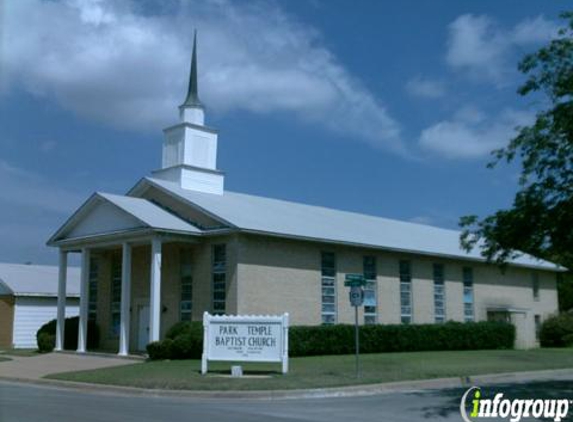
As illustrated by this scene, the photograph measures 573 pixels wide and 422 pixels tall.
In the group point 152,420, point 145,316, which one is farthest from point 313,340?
point 152,420

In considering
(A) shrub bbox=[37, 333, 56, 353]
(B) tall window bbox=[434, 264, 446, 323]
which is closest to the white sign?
(A) shrub bbox=[37, 333, 56, 353]

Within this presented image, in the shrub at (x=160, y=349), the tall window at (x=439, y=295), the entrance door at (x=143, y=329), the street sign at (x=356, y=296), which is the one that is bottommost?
the shrub at (x=160, y=349)

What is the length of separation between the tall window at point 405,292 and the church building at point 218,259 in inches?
1.9

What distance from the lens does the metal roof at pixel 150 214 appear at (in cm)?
2816

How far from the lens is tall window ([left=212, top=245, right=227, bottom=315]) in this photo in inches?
1131

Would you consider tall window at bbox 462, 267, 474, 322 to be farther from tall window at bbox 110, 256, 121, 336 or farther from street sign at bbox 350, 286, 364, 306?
street sign at bbox 350, 286, 364, 306

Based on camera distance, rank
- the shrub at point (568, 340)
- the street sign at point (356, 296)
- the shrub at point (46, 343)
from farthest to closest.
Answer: the shrub at point (568, 340)
the shrub at point (46, 343)
the street sign at point (356, 296)

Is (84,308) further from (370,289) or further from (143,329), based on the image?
(370,289)

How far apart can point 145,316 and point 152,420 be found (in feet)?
65.9

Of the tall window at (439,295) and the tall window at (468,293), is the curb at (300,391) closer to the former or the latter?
the tall window at (439,295)

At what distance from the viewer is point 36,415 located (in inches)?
504

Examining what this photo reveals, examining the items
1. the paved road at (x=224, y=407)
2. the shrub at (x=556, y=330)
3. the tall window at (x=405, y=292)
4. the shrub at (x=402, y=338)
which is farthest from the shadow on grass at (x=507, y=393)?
the shrub at (x=556, y=330)

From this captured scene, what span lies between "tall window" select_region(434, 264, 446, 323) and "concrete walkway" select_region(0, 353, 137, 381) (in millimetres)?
16738

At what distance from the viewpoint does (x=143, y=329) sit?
106 feet
